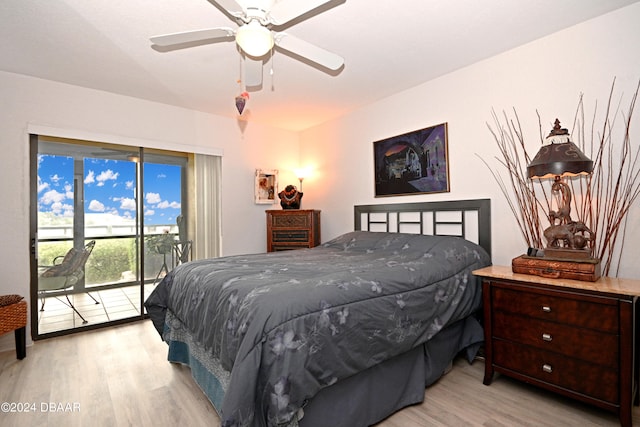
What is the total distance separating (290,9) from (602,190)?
236cm

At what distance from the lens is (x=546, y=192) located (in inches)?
96.3

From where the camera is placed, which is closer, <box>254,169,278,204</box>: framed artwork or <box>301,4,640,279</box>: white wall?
<box>301,4,640,279</box>: white wall

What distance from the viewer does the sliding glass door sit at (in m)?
3.21

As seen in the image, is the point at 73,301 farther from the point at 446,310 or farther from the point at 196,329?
the point at 446,310

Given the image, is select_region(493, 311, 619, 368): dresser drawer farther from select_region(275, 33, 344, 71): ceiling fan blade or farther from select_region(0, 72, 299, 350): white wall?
select_region(0, 72, 299, 350): white wall

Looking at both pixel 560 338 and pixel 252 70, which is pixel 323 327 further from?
pixel 252 70

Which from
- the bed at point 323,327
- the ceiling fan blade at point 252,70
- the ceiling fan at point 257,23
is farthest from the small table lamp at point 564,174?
the ceiling fan blade at point 252,70

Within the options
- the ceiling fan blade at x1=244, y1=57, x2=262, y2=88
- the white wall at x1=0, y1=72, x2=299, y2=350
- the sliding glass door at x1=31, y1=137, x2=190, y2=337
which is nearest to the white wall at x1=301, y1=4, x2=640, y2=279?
the white wall at x1=0, y1=72, x2=299, y2=350

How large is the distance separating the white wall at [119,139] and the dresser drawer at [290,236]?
13.7 inches

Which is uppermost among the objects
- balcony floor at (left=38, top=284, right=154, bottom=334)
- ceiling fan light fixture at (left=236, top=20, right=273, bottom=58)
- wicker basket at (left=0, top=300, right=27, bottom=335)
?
ceiling fan light fixture at (left=236, top=20, right=273, bottom=58)

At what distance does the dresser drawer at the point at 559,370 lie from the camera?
1.69 m

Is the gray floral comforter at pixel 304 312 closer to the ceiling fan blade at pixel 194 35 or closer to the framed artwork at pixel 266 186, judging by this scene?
the ceiling fan blade at pixel 194 35

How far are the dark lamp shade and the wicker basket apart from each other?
4.11 m

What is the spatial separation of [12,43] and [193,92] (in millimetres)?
1404
